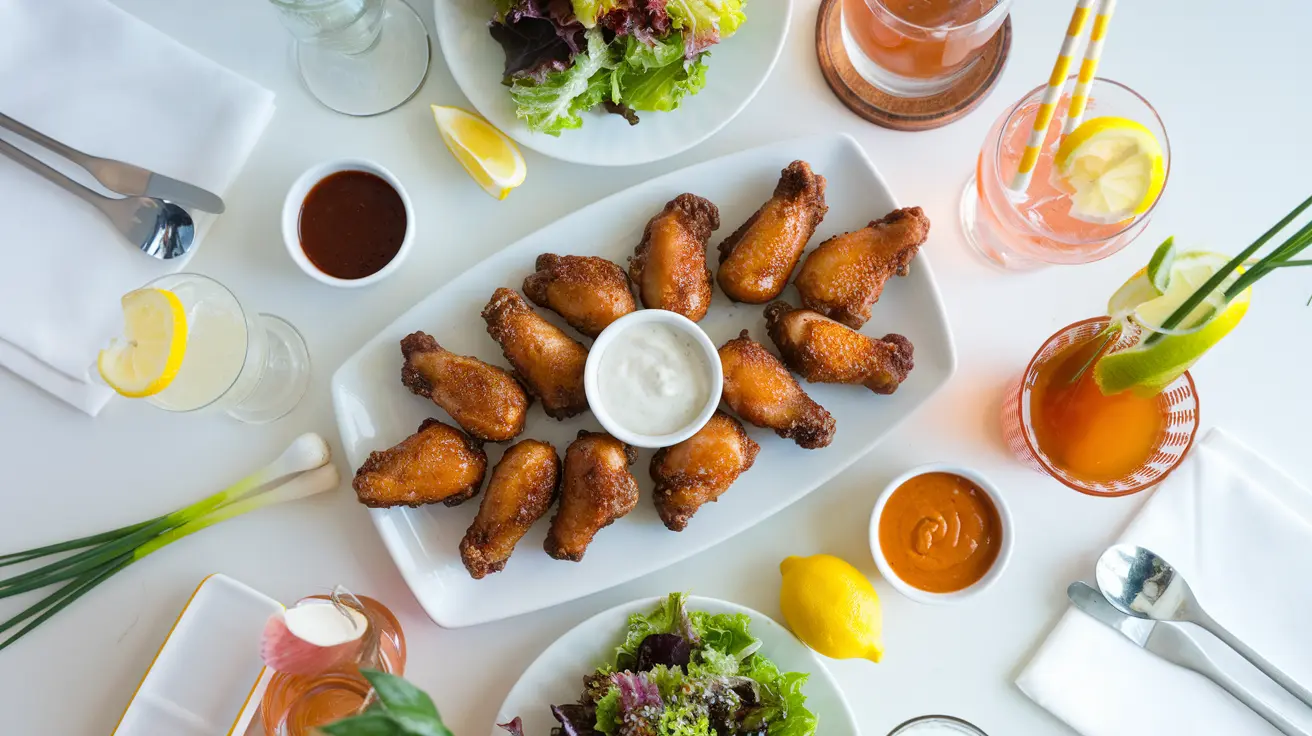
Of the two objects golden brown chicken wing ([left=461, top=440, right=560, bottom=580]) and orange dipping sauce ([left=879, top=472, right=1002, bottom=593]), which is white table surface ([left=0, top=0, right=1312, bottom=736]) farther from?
golden brown chicken wing ([left=461, top=440, right=560, bottom=580])

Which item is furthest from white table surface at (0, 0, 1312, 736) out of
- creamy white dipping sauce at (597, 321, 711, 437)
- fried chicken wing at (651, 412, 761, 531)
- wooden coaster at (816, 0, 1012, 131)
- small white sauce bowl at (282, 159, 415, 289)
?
creamy white dipping sauce at (597, 321, 711, 437)

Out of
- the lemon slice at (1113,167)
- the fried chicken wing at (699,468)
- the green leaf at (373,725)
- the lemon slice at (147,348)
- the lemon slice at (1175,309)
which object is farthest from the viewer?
the fried chicken wing at (699,468)

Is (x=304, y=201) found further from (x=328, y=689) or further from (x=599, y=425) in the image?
(x=328, y=689)

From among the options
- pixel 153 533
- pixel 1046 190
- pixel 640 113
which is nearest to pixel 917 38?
pixel 1046 190

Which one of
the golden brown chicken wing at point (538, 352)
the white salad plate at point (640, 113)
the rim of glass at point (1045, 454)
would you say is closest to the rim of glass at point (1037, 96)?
the rim of glass at point (1045, 454)

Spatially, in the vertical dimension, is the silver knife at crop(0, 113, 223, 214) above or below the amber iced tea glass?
below

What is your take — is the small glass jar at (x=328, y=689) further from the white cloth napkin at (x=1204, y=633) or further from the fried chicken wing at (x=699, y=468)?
the white cloth napkin at (x=1204, y=633)
